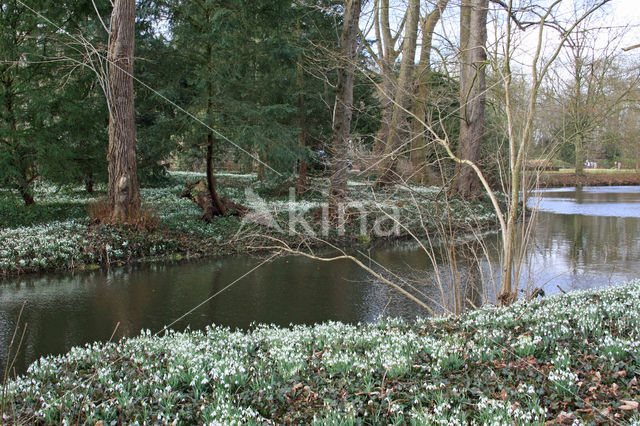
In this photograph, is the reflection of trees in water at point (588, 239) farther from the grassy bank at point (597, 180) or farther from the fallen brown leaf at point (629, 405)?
the grassy bank at point (597, 180)

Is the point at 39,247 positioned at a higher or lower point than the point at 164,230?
lower

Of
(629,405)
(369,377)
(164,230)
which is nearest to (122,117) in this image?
(164,230)

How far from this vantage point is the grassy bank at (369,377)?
3330mm

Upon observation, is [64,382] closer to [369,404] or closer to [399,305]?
[369,404]

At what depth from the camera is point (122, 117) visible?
38.0ft

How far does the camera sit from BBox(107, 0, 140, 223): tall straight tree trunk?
11422mm

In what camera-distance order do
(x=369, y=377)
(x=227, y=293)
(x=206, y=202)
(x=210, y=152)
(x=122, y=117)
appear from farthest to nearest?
(x=206, y=202)
(x=210, y=152)
(x=122, y=117)
(x=227, y=293)
(x=369, y=377)

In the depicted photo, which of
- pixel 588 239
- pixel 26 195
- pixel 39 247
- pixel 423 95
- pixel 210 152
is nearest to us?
pixel 39 247

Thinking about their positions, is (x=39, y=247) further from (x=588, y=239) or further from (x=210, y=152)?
(x=588, y=239)

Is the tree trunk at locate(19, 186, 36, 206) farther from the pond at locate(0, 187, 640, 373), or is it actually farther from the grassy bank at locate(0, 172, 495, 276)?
the pond at locate(0, 187, 640, 373)

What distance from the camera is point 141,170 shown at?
62.4ft

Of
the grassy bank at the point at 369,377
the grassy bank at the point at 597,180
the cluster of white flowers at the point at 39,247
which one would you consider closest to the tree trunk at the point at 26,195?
the cluster of white flowers at the point at 39,247

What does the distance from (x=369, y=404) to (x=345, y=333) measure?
6.51ft

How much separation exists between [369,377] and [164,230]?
984cm
